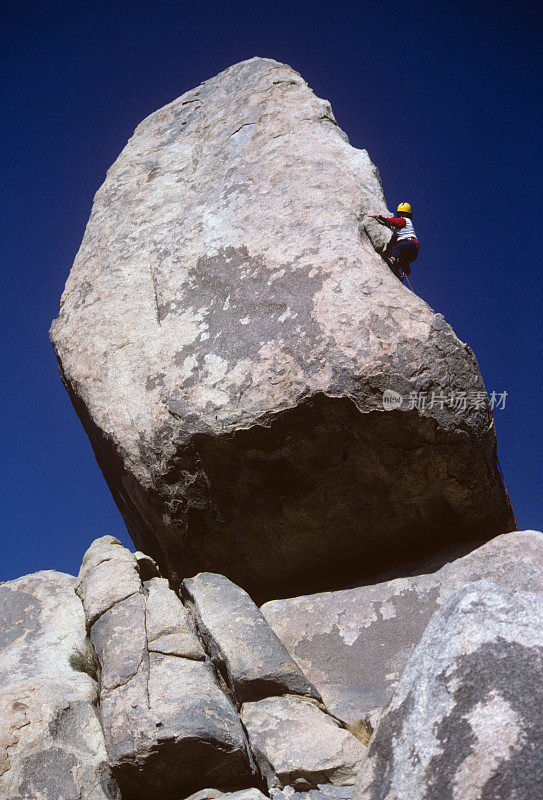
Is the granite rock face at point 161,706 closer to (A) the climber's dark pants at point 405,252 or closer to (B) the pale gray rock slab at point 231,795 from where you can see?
(B) the pale gray rock slab at point 231,795

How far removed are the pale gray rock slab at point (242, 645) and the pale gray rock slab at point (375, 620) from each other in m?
0.26

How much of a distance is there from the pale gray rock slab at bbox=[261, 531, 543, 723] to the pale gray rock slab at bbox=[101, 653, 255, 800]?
2.13 feet

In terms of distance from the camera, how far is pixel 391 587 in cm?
365

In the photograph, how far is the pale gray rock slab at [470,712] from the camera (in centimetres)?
161

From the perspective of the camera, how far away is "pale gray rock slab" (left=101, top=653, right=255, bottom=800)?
2.60 meters

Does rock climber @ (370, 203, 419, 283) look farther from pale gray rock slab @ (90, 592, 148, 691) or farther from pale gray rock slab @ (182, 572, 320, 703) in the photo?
pale gray rock slab @ (90, 592, 148, 691)

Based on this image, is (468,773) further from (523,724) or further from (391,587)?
(391,587)

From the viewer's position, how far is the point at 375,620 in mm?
3500

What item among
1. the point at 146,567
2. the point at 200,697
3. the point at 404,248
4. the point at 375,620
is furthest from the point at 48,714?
the point at 404,248

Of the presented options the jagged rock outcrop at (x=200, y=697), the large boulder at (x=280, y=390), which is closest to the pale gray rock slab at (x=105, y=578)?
the jagged rock outcrop at (x=200, y=697)

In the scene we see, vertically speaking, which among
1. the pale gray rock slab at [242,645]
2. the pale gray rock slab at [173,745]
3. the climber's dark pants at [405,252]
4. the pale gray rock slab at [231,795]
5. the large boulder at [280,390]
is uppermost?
the climber's dark pants at [405,252]

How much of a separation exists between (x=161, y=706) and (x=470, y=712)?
154cm

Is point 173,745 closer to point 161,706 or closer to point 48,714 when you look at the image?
point 161,706

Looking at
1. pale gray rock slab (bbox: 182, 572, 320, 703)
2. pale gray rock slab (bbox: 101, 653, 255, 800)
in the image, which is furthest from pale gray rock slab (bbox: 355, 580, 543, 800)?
pale gray rock slab (bbox: 182, 572, 320, 703)
